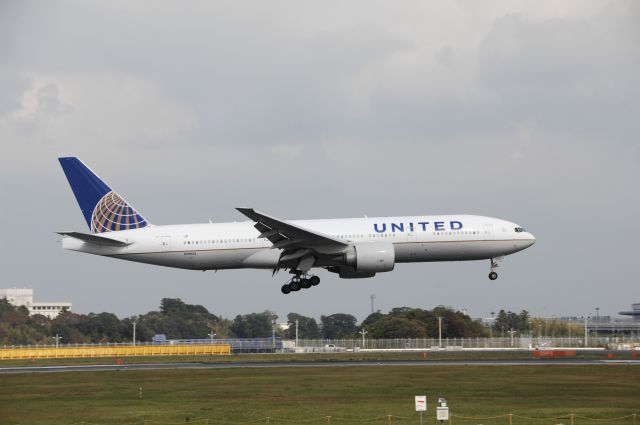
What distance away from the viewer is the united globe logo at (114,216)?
5909 centimetres

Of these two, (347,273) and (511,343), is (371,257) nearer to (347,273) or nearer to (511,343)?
(347,273)

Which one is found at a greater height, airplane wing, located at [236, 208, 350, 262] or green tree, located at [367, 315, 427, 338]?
airplane wing, located at [236, 208, 350, 262]

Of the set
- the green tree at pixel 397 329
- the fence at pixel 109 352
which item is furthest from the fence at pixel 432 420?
the green tree at pixel 397 329

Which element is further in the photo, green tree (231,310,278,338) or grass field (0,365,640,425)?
green tree (231,310,278,338)

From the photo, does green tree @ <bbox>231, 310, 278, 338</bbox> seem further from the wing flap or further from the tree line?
the wing flap

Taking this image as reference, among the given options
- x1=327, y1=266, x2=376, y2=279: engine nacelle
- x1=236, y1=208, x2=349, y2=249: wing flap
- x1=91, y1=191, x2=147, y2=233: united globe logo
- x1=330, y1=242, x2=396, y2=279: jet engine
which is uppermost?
x1=91, y1=191, x2=147, y2=233: united globe logo

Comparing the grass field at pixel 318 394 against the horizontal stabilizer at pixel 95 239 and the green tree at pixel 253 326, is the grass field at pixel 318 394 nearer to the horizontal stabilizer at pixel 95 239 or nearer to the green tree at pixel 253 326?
the horizontal stabilizer at pixel 95 239

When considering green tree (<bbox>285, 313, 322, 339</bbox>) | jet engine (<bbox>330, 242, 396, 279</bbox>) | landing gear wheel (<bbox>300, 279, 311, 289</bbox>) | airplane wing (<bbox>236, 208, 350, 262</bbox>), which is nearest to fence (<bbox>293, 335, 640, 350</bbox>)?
landing gear wheel (<bbox>300, 279, 311, 289</bbox>)

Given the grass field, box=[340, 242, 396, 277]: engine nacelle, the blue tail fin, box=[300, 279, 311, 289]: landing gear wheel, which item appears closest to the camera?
the grass field

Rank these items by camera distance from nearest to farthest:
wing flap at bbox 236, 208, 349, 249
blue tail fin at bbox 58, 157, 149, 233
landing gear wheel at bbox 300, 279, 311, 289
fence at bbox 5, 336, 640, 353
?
wing flap at bbox 236, 208, 349, 249, landing gear wheel at bbox 300, 279, 311, 289, blue tail fin at bbox 58, 157, 149, 233, fence at bbox 5, 336, 640, 353

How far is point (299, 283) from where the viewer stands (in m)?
57.4

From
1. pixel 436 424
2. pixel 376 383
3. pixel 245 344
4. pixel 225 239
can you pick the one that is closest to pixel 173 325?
pixel 245 344

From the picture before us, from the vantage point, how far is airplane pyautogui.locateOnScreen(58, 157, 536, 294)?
54344 mm

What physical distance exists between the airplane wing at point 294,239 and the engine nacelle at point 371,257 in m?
0.74
